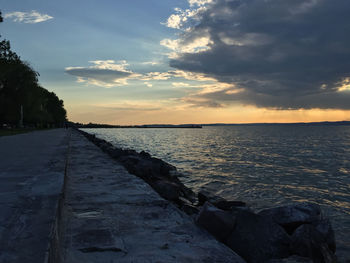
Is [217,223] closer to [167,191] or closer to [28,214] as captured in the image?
[28,214]

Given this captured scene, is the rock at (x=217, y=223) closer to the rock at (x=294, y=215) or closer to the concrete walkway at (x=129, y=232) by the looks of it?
the concrete walkway at (x=129, y=232)

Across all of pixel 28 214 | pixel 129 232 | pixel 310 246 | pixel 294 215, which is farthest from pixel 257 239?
pixel 28 214

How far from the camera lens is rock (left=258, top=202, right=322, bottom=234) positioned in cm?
446

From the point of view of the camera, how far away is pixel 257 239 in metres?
3.57

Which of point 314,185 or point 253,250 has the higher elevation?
point 253,250

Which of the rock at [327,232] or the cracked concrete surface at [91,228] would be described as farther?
the rock at [327,232]

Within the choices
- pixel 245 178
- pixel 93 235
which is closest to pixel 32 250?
pixel 93 235

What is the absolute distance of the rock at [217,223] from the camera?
3.66 m

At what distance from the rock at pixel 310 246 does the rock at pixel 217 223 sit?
85 cm

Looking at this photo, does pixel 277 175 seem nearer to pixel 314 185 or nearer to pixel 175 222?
pixel 314 185

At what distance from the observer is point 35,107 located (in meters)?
45.4

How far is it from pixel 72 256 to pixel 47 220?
0.44 m

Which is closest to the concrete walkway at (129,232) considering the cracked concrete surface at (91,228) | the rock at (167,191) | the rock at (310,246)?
the cracked concrete surface at (91,228)

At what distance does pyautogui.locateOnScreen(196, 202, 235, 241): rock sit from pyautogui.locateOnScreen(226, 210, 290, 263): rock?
8 centimetres
